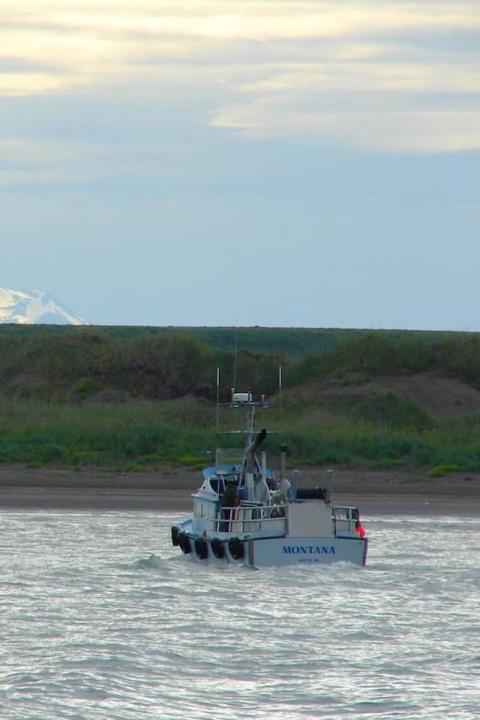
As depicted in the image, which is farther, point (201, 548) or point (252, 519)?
point (201, 548)

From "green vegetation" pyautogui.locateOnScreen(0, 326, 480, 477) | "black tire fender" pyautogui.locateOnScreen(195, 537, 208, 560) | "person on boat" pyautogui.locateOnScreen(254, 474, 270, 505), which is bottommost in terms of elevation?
"black tire fender" pyautogui.locateOnScreen(195, 537, 208, 560)

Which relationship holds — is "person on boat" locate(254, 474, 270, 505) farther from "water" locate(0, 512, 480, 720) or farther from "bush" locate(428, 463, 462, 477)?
"bush" locate(428, 463, 462, 477)

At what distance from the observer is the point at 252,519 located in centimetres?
2358

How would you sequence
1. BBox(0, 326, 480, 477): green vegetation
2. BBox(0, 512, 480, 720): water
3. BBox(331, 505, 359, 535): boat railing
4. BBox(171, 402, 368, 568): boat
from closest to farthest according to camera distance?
BBox(0, 512, 480, 720): water, BBox(171, 402, 368, 568): boat, BBox(331, 505, 359, 535): boat railing, BBox(0, 326, 480, 477): green vegetation

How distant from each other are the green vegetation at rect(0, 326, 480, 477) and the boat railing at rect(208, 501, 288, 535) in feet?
51.0

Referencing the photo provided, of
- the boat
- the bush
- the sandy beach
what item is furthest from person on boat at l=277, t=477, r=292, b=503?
the bush

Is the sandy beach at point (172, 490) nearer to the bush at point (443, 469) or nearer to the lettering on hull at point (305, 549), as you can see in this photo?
the bush at point (443, 469)

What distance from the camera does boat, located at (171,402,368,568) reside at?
23.0 metres

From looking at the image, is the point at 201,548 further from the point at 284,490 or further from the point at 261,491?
the point at 284,490

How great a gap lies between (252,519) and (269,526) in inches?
18.3

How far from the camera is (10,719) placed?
14570mm

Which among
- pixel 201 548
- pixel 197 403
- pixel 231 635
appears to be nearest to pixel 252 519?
pixel 201 548

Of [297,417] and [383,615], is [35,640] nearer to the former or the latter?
[383,615]

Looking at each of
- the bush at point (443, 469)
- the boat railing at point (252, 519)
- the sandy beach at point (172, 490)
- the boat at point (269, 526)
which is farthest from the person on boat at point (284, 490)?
the bush at point (443, 469)
